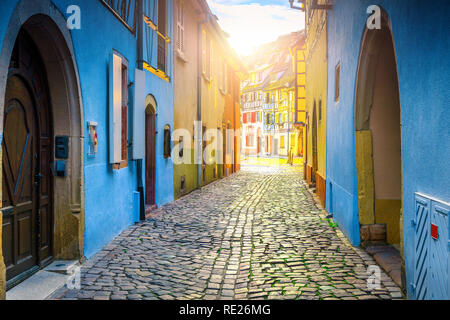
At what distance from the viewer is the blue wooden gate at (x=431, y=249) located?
3129 millimetres

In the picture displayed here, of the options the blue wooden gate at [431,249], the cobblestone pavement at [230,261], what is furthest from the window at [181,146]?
the blue wooden gate at [431,249]

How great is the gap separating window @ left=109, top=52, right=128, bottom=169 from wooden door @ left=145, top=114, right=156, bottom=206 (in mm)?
1981

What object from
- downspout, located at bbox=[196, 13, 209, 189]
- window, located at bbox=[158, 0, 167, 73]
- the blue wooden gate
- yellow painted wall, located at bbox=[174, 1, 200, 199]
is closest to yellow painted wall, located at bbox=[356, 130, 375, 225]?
the blue wooden gate

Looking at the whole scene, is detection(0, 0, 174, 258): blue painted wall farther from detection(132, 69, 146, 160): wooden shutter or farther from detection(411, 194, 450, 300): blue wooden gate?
detection(411, 194, 450, 300): blue wooden gate

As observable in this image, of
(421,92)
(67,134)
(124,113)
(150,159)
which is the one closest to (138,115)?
(124,113)

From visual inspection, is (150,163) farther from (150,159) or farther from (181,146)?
(181,146)

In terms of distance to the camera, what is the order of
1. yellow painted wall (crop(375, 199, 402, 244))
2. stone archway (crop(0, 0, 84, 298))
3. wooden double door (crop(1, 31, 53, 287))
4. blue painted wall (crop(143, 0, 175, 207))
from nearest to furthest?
1. wooden double door (crop(1, 31, 53, 287))
2. stone archway (crop(0, 0, 84, 298))
3. yellow painted wall (crop(375, 199, 402, 244))
4. blue painted wall (crop(143, 0, 175, 207))

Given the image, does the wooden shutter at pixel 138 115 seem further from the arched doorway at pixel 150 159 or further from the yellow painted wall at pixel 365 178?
the yellow painted wall at pixel 365 178

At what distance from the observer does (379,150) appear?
21.0 feet

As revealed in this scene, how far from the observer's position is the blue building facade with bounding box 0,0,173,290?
454cm

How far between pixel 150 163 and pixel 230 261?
479 centimetres

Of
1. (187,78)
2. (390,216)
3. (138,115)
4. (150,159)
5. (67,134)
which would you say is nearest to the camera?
(67,134)
